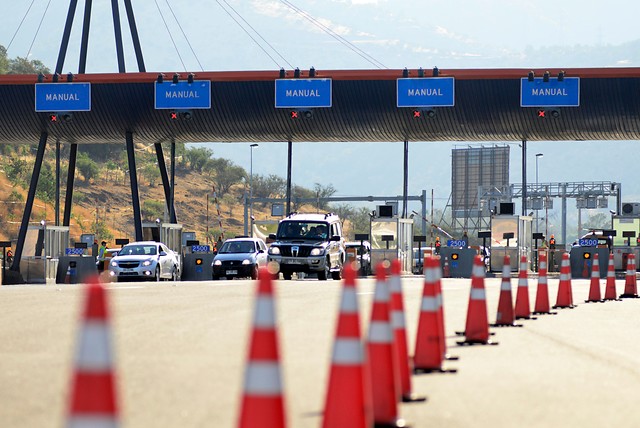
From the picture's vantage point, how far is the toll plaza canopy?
42.9m

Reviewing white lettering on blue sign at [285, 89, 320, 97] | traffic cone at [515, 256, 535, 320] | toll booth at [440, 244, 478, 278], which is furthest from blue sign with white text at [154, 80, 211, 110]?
traffic cone at [515, 256, 535, 320]

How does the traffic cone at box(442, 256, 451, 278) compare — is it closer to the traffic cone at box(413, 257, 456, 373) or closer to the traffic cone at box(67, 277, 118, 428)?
the traffic cone at box(413, 257, 456, 373)

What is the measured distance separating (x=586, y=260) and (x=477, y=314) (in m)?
34.7

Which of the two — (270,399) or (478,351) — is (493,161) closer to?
(478,351)

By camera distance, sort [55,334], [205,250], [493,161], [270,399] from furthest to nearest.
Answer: [493,161]
[205,250]
[55,334]
[270,399]

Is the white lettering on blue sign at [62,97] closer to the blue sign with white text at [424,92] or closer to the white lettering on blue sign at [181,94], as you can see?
the white lettering on blue sign at [181,94]

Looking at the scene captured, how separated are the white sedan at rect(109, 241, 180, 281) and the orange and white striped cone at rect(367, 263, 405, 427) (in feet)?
99.7

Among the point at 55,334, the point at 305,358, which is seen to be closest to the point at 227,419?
the point at 305,358

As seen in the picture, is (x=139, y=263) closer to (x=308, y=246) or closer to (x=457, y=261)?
(x=308, y=246)

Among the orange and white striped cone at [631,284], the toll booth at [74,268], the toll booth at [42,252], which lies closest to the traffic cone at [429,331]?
the orange and white striped cone at [631,284]

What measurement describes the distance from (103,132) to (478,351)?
36596 mm

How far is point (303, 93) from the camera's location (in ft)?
144

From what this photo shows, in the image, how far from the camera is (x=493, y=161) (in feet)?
349

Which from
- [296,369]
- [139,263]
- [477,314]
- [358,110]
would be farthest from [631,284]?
[358,110]
